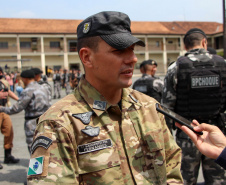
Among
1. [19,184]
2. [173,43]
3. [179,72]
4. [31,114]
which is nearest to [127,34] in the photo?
[179,72]

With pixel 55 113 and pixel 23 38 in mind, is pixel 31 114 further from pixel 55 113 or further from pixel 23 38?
pixel 23 38

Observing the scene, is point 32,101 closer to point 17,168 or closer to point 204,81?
point 17,168

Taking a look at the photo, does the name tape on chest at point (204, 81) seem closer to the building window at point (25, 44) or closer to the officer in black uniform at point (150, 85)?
the officer in black uniform at point (150, 85)

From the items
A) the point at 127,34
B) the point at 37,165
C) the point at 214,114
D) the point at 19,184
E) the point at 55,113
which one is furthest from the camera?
the point at 19,184

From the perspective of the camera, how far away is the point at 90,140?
143cm

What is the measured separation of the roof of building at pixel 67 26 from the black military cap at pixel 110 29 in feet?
116

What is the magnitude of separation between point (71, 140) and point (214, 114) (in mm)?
2136

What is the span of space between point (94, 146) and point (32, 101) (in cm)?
322

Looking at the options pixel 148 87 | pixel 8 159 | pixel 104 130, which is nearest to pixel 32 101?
pixel 8 159

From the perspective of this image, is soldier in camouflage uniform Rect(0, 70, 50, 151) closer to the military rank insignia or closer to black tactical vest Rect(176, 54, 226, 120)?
black tactical vest Rect(176, 54, 226, 120)

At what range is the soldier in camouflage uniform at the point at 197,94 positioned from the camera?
291 centimetres

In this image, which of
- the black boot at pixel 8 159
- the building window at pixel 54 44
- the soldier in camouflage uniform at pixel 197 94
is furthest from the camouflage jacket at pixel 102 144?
the building window at pixel 54 44

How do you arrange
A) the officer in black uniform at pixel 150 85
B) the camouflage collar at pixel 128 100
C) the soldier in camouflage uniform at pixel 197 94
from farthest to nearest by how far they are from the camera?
the officer in black uniform at pixel 150 85, the soldier in camouflage uniform at pixel 197 94, the camouflage collar at pixel 128 100

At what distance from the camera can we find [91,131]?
1440 millimetres
